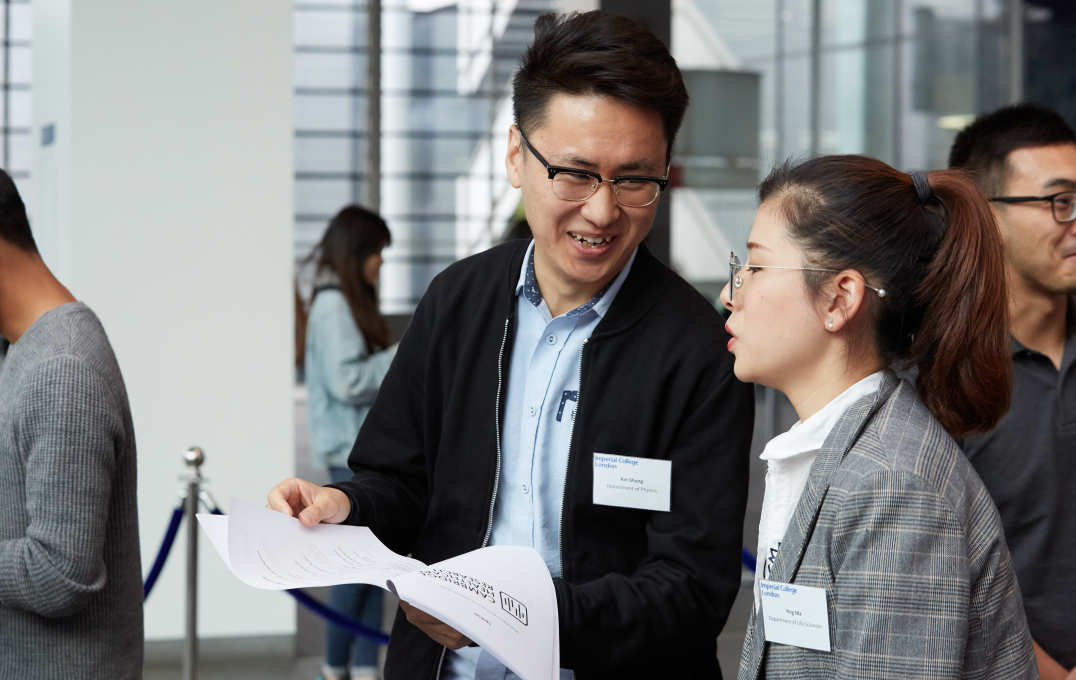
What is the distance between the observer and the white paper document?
144 cm

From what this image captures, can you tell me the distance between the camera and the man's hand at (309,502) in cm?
173

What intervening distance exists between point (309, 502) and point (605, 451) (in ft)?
1.49

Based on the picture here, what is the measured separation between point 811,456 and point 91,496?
124 cm

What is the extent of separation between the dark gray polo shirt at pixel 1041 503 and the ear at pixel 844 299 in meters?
0.75

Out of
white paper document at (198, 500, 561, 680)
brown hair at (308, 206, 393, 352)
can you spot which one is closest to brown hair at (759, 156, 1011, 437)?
white paper document at (198, 500, 561, 680)

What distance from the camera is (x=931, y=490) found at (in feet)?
4.79

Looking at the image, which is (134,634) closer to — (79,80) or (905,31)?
(79,80)

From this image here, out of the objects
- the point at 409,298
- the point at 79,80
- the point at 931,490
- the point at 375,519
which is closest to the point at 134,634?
the point at 375,519

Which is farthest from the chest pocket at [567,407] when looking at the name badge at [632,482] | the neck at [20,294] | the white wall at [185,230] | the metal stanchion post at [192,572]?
the white wall at [185,230]

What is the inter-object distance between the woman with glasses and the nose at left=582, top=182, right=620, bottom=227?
0.21m

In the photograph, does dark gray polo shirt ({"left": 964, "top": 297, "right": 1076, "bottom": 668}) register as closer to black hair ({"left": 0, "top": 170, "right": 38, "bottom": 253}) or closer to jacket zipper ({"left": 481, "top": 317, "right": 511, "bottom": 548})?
jacket zipper ({"left": 481, "top": 317, "right": 511, "bottom": 548})

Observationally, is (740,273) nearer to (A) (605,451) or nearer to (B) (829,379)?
(B) (829,379)

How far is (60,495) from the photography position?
6.73ft

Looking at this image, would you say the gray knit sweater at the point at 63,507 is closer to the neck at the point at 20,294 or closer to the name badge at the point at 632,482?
the neck at the point at 20,294
